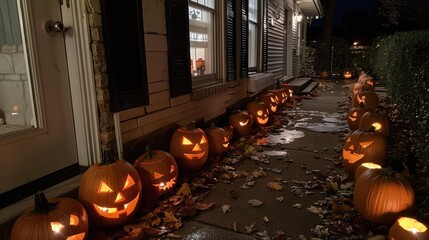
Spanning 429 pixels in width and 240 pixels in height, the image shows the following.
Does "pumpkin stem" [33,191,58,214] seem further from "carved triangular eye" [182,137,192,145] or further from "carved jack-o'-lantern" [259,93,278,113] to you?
"carved jack-o'-lantern" [259,93,278,113]

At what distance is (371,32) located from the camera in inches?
1597

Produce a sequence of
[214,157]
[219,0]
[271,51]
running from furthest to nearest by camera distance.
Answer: [271,51] < [219,0] < [214,157]

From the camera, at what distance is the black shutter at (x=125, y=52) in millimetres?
2877

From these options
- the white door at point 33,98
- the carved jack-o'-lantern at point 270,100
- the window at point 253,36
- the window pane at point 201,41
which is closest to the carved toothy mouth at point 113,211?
the white door at point 33,98

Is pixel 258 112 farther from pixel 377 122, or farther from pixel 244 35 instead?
pixel 377 122

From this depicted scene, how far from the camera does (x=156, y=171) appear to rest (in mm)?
3020

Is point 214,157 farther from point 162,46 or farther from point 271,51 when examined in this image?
point 271,51

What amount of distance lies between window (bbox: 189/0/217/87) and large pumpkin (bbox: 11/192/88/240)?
298 centimetres

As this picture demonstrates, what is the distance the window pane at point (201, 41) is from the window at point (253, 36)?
238cm

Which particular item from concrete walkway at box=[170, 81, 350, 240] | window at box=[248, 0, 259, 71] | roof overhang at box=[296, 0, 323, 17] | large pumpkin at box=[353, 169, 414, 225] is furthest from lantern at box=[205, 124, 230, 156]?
roof overhang at box=[296, 0, 323, 17]

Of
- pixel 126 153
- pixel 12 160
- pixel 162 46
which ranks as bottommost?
pixel 126 153

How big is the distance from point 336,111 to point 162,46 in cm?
572

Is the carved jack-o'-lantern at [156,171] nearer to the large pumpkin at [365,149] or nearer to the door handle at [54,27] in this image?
the door handle at [54,27]

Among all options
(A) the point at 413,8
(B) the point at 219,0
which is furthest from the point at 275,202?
(A) the point at 413,8
